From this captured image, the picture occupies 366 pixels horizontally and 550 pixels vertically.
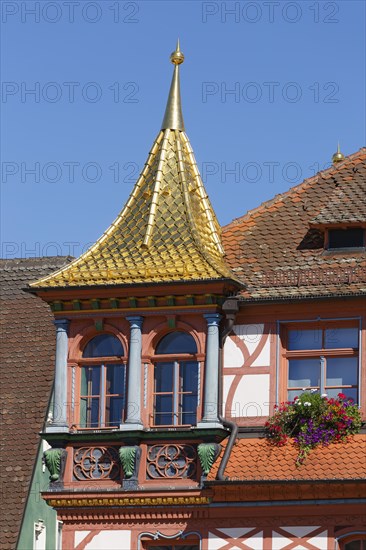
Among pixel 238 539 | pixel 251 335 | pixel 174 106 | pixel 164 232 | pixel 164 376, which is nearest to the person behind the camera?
pixel 238 539

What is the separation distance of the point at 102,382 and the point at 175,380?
1481 millimetres

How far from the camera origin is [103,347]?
3975 centimetres

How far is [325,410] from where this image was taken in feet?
124

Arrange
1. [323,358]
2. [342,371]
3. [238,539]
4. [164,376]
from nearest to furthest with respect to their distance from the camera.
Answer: [238,539] < [342,371] < [323,358] < [164,376]

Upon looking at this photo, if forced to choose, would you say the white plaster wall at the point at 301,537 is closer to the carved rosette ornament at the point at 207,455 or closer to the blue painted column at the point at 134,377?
the carved rosette ornament at the point at 207,455

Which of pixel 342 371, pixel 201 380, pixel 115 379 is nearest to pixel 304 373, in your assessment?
pixel 342 371

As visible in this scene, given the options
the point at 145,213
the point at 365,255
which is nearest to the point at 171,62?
the point at 145,213

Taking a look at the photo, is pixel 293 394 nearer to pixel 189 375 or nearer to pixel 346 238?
pixel 189 375

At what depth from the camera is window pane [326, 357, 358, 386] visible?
38.5 metres

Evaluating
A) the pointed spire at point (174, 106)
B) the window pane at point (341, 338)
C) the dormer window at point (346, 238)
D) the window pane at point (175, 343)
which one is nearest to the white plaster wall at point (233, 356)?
the window pane at point (175, 343)

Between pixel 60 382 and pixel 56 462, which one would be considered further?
pixel 60 382

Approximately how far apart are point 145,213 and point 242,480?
6.24 metres

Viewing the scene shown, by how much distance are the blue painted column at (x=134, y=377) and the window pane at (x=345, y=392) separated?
3.56 metres

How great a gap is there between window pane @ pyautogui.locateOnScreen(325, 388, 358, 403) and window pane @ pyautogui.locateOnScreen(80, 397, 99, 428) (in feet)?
14.7
